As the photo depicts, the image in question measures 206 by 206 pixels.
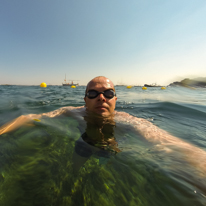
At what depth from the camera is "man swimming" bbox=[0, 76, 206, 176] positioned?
1.77 metres

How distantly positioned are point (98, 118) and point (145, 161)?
188cm

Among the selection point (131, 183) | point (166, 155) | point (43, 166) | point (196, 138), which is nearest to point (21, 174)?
point (43, 166)

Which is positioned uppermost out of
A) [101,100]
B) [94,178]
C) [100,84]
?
[100,84]

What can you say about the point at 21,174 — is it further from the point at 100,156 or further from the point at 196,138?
the point at 196,138

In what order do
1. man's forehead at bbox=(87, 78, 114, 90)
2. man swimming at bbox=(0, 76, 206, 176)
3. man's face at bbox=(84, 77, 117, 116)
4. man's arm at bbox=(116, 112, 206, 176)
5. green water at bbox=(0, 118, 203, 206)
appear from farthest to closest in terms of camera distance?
1. man's forehead at bbox=(87, 78, 114, 90)
2. man's face at bbox=(84, 77, 117, 116)
3. man swimming at bbox=(0, 76, 206, 176)
4. man's arm at bbox=(116, 112, 206, 176)
5. green water at bbox=(0, 118, 203, 206)

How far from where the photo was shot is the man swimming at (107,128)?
5.80 feet

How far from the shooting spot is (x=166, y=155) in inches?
67.0

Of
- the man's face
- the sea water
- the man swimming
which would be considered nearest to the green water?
the sea water

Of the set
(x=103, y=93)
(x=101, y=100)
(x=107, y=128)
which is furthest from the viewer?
(x=103, y=93)

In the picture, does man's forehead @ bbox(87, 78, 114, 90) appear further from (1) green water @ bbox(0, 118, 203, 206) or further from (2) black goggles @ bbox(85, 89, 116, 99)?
(1) green water @ bbox(0, 118, 203, 206)

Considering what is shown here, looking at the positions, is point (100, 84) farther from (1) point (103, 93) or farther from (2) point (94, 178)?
(2) point (94, 178)

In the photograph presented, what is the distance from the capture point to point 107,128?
2.78 m

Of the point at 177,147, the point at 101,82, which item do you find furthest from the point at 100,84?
the point at 177,147

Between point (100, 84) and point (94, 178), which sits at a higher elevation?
point (100, 84)
